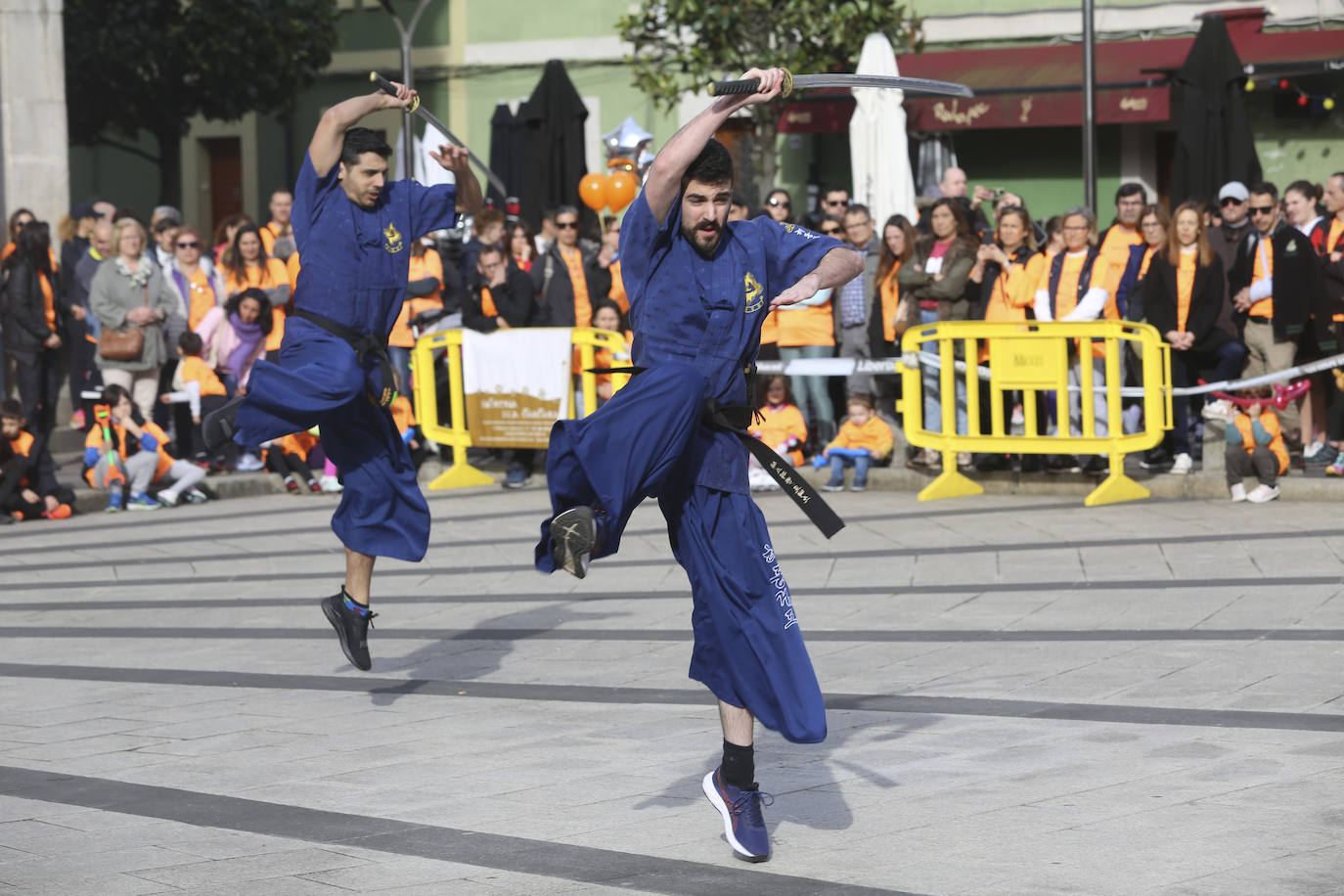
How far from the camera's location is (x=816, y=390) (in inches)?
569

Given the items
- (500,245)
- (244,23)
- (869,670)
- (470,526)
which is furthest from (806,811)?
(244,23)

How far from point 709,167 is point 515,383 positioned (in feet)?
31.8

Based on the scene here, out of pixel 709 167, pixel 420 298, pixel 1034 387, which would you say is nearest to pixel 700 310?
pixel 709 167

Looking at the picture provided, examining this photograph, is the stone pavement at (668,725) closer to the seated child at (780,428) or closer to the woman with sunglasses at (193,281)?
the seated child at (780,428)

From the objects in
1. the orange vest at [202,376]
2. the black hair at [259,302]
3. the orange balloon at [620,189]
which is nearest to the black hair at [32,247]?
the orange vest at [202,376]

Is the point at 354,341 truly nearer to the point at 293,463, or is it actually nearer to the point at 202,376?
the point at 293,463

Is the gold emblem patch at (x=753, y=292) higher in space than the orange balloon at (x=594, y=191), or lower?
lower

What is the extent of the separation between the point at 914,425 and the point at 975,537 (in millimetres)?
2498

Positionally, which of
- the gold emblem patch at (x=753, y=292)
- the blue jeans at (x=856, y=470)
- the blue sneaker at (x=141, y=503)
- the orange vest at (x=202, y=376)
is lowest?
the blue sneaker at (x=141, y=503)

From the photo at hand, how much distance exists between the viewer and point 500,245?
15.4 m

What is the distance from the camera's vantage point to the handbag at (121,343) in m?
15.0

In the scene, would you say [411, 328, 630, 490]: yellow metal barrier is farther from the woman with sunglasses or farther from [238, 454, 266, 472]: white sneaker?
the woman with sunglasses

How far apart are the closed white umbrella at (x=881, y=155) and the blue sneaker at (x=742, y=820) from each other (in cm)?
1284

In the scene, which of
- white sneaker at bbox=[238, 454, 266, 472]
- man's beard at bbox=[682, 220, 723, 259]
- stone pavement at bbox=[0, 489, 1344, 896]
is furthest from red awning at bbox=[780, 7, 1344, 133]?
man's beard at bbox=[682, 220, 723, 259]
